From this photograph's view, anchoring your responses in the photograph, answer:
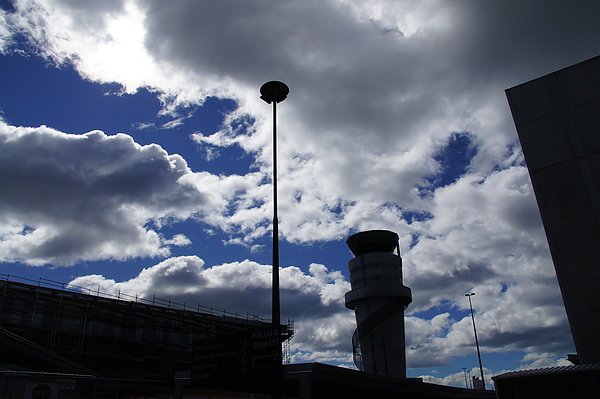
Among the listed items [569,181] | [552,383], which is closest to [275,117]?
[569,181]

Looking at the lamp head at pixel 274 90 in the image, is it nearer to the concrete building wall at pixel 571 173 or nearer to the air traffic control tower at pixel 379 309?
the concrete building wall at pixel 571 173

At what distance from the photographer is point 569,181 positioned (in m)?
20.6

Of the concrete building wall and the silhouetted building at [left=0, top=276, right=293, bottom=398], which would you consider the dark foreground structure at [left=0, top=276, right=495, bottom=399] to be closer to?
the silhouetted building at [left=0, top=276, right=293, bottom=398]

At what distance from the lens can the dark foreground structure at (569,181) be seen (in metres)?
18.8

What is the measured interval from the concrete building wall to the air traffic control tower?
43.7 metres

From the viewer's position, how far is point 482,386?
54781 mm

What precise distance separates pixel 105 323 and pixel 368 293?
33.2m

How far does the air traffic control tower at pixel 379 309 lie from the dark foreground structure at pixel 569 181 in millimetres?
43767

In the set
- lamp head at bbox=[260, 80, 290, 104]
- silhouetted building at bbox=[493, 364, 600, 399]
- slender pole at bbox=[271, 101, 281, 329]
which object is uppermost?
lamp head at bbox=[260, 80, 290, 104]

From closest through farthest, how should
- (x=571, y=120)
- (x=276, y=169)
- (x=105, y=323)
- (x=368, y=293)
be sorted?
(x=276, y=169) → (x=571, y=120) → (x=105, y=323) → (x=368, y=293)

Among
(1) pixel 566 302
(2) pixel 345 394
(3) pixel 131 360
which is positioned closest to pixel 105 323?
(3) pixel 131 360

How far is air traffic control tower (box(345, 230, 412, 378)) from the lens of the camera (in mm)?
62719

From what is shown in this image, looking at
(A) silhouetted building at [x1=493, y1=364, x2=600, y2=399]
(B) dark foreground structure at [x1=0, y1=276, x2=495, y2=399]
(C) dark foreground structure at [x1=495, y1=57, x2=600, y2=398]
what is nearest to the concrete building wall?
(C) dark foreground structure at [x1=495, y1=57, x2=600, y2=398]

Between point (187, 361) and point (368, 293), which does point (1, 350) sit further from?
point (368, 293)
